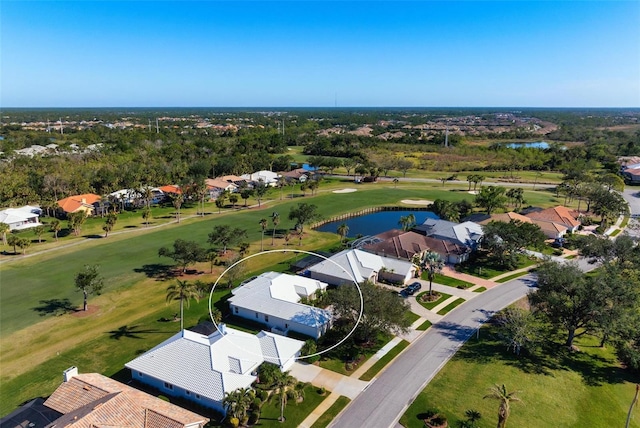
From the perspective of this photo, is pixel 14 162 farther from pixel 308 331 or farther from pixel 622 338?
pixel 622 338

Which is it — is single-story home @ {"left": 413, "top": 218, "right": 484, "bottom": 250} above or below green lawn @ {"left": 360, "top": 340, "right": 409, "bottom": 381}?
above

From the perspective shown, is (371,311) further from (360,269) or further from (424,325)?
(360,269)

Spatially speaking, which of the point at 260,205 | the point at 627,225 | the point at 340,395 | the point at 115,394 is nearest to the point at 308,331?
the point at 340,395

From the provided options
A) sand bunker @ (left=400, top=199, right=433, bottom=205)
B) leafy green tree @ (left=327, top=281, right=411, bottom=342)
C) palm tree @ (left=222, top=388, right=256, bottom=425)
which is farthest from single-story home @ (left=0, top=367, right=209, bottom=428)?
sand bunker @ (left=400, top=199, right=433, bottom=205)

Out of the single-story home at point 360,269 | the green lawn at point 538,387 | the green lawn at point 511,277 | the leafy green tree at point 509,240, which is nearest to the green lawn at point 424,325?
the green lawn at point 538,387

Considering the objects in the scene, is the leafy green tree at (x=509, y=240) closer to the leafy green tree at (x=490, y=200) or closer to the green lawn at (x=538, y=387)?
the green lawn at (x=538, y=387)

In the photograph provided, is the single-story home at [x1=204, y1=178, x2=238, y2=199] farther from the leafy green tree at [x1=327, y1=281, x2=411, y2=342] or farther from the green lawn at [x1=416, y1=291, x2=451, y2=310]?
the leafy green tree at [x1=327, y1=281, x2=411, y2=342]
